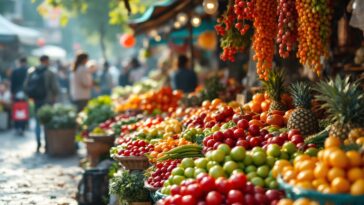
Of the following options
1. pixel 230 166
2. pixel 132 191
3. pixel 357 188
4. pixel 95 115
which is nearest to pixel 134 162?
pixel 132 191

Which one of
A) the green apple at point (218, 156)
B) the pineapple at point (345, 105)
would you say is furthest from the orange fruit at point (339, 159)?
the green apple at point (218, 156)

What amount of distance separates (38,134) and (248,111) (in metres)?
8.03

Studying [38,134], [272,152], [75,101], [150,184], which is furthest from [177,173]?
[75,101]

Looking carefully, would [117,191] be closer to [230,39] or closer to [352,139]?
[230,39]


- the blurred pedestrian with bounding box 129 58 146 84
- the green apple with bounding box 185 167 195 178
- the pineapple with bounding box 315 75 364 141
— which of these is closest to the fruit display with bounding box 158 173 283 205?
the green apple with bounding box 185 167 195 178

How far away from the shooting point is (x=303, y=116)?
18.9ft

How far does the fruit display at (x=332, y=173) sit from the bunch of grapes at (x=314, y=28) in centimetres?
156

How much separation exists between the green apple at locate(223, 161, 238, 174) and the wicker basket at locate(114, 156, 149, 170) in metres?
2.05

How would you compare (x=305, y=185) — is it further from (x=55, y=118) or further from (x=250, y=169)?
(x=55, y=118)

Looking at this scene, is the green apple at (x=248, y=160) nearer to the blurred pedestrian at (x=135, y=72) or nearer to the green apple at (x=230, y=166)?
the green apple at (x=230, y=166)

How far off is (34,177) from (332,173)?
25.5 ft

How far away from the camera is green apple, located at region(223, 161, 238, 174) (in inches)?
189

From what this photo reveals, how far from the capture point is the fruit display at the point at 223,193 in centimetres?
425

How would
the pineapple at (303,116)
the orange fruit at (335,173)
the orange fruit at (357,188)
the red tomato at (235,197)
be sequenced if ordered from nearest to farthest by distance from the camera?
the orange fruit at (357,188) → the orange fruit at (335,173) → the red tomato at (235,197) → the pineapple at (303,116)
